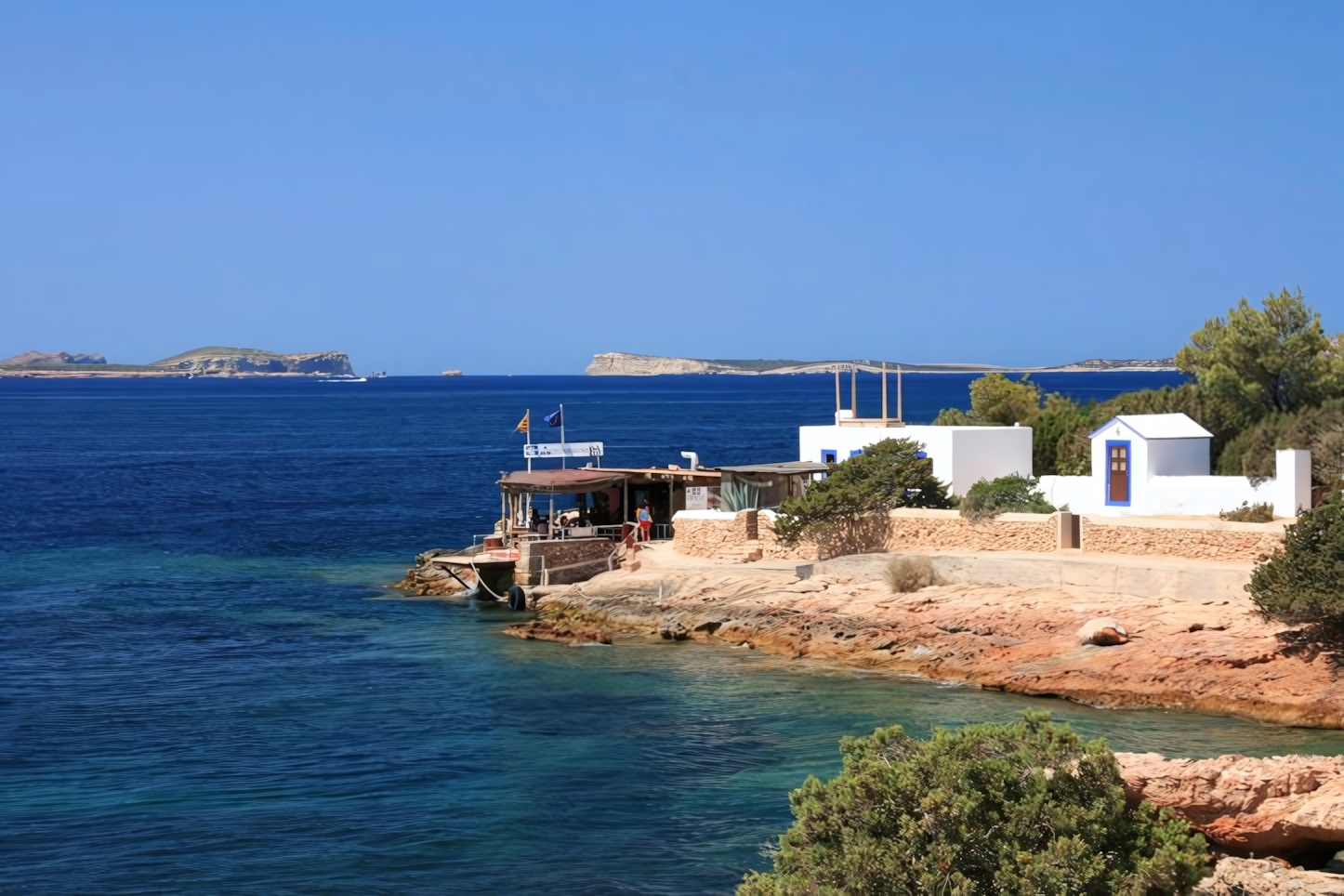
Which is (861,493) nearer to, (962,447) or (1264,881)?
(962,447)

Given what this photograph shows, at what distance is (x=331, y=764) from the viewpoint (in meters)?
23.6

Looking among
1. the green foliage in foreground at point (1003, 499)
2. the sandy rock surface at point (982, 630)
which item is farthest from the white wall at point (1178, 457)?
the sandy rock surface at point (982, 630)

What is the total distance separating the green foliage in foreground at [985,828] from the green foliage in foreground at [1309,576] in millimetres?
12682

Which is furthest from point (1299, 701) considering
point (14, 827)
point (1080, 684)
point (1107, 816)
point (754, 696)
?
point (14, 827)

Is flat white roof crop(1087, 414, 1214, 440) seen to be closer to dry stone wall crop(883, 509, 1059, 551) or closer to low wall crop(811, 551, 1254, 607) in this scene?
dry stone wall crop(883, 509, 1059, 551)

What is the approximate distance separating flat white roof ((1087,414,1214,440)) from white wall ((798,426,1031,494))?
8.24ft

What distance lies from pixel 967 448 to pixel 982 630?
9.39 meters

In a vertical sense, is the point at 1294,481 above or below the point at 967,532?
above

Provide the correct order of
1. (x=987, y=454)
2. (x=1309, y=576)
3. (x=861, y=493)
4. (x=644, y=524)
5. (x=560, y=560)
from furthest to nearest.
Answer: (x=644, y=524), (x=560, y=560), (x=987, y=454), (x=861, y=493), (x=1309, y=576)

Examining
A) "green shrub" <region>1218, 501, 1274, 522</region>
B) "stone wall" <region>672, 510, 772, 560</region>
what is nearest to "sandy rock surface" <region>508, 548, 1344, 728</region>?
"stone wall" <region>672, 510, 772, 560</region>

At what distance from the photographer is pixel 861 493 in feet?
114

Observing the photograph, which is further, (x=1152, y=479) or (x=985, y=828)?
(x=1152, y=479)

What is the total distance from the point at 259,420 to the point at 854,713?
136 meters

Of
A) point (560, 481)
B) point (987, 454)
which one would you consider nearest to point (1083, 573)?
point (987, 454)
